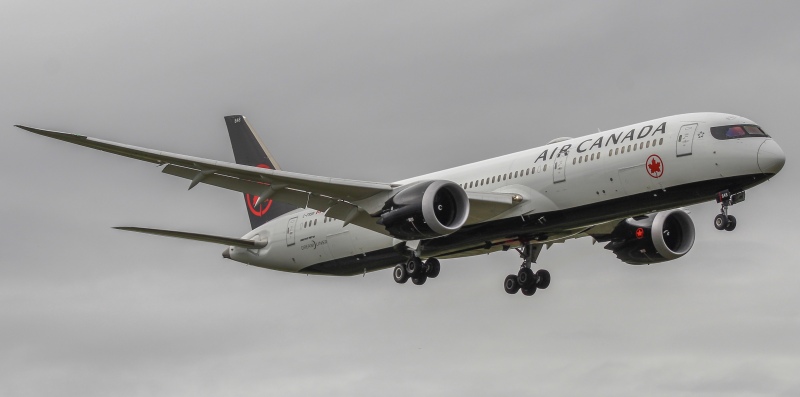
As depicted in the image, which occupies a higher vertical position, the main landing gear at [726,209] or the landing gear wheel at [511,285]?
the main landing gear at [726,209]

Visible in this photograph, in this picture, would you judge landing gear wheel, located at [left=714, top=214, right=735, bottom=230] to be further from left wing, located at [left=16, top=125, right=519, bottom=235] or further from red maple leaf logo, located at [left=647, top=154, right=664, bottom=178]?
left wing, located at [left=16, top=125, right=519, bottom=235]

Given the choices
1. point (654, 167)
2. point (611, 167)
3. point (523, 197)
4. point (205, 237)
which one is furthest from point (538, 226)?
point (205, 237)

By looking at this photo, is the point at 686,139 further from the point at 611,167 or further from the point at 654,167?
the point at 611,167

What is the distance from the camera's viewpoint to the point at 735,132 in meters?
47.9

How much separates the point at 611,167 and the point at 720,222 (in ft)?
13.8

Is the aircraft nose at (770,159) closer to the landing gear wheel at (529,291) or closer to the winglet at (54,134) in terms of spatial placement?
the landing gear wheel at (529,291)

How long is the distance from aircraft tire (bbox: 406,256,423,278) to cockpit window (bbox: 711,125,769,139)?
490 inches

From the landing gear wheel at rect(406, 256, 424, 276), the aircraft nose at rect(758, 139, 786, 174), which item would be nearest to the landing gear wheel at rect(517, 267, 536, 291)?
the landing gear wheel at rect(406, 256, 424, 276)

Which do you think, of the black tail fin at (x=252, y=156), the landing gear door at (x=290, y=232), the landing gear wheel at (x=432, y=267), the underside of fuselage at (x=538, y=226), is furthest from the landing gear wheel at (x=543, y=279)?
the black tail fin at (x=252, y=156)

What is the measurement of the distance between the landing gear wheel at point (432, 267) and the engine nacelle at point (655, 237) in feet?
25.6

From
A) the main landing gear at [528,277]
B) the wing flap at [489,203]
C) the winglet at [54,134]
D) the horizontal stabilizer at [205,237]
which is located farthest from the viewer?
the main landing gear at [528,277]

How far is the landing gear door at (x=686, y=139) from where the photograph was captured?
47.9m

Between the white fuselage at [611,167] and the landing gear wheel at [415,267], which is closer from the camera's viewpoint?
the white fuselage at [611,167]

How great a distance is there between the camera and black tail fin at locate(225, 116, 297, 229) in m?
62.7
